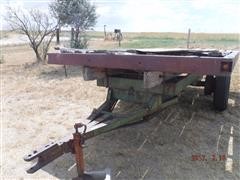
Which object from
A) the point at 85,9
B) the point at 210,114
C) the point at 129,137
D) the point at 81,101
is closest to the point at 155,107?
the point at 129,137

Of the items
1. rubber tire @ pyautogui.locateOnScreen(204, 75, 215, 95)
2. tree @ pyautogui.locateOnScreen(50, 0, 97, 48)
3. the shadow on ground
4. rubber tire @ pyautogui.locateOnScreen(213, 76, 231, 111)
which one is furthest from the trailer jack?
tree @ pyautogui.locateOnScreen(50, 0, 97, 48)

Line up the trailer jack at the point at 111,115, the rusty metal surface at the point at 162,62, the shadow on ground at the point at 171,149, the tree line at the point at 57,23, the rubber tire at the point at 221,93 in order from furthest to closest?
the tree line at the point at 57,23 → the rubber tire at the point at 221,93 → the shadow on ground at the point at 171,149 → the trailer jack at the point at 111,115 → the rusty metal surface at the point at 162,62

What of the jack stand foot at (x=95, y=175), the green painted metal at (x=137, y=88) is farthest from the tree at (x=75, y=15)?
the jack stand foot at (x=95, y=175)

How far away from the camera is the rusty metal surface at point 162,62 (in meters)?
2.47

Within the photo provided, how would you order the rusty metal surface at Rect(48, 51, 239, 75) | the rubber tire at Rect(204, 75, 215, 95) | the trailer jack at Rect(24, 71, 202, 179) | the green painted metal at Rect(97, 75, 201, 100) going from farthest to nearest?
the rubber tire at Rect(204, 75, 215, 95), the green painted metal at Rect(97, 75, 201, 100), the trailer jack at Rect(24, 71, 202, 179), the rusty metal surface at Rect(48, 51, 239, 75)

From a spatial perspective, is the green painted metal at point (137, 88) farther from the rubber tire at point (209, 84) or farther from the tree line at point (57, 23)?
the tree line at point (57, 23)

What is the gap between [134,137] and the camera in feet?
12.7

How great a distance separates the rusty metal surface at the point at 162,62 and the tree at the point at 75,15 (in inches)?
328

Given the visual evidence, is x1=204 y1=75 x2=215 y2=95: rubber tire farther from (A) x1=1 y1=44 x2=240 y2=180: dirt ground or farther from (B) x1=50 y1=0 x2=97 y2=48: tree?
(B) x1=50 y1=0 x2=97 y2=48: tree

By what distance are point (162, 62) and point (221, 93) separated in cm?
234

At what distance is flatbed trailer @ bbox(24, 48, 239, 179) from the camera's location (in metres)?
2.54

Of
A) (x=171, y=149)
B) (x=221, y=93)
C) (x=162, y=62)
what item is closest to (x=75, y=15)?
(x=221, y=93)

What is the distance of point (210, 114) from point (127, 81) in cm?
177

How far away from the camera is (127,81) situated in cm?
346
